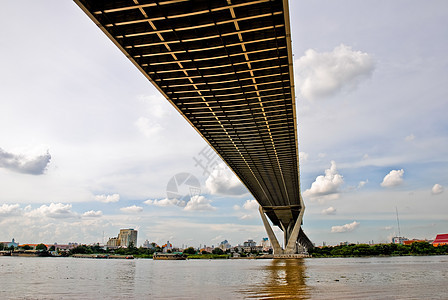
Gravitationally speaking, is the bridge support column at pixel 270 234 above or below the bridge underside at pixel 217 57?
below

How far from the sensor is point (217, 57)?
2239 centimetres

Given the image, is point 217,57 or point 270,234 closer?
point 217,57

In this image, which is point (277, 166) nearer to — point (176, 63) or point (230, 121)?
point (230, 121)

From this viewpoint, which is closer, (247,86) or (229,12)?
(229,12)

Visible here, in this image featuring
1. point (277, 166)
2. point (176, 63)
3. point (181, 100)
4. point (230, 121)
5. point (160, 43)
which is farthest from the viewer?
point (277, 166)

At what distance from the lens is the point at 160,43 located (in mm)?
21000

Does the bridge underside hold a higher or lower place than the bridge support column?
higher

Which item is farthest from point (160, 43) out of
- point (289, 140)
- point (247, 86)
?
point (289, 140)

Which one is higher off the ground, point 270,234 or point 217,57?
point 217,57

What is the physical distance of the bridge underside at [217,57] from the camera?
18.3m

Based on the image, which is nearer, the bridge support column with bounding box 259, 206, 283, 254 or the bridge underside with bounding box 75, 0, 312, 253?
the bridge underside with bounding box 75, 0, 312, 253

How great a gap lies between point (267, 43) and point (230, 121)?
1348cm

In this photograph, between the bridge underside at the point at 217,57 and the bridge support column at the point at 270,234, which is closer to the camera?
the bridge underside at the point at 217,57

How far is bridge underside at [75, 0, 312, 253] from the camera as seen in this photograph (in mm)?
18281
